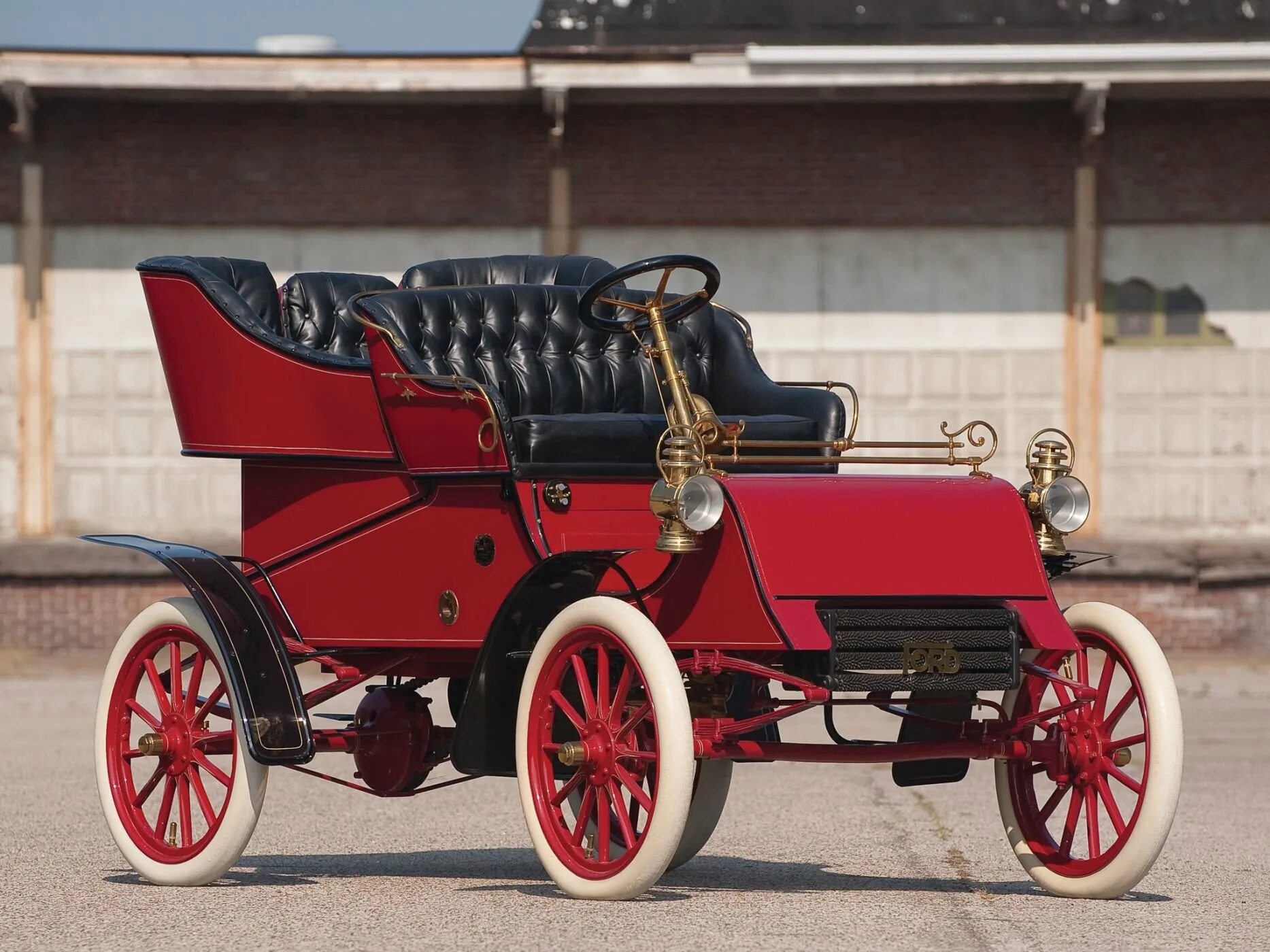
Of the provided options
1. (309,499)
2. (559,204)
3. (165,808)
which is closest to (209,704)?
(165,808)

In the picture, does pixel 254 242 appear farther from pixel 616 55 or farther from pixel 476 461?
pixel 476 461

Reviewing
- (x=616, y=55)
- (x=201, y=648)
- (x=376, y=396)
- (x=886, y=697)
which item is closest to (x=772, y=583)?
(x=886, y=697)

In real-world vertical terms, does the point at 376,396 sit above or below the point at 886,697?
above

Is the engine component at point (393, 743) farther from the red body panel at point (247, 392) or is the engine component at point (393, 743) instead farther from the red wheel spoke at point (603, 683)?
the red wheel spoke at point (603, 683)

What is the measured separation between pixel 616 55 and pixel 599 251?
5.25 ft

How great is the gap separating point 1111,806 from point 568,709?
57.9 inches

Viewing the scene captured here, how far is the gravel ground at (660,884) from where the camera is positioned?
5.65 metres

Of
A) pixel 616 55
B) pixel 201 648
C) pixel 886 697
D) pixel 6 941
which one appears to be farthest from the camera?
pixel 616 55

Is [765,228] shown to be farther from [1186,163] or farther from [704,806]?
[704,806]

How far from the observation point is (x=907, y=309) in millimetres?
18109

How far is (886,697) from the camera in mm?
6316

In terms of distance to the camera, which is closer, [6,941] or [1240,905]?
[6,941]

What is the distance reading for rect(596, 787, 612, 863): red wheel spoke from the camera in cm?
598

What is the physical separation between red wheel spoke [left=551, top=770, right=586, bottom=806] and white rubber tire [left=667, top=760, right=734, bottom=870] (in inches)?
49.2
